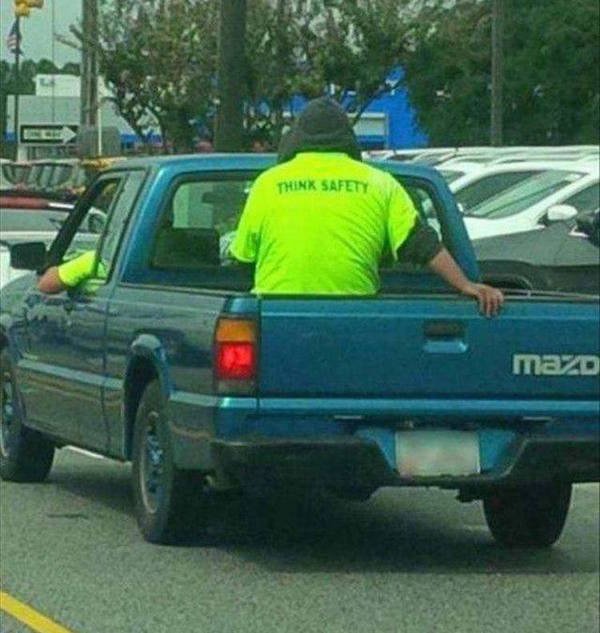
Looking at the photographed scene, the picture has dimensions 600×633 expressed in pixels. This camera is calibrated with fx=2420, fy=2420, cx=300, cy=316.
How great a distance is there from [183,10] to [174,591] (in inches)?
1306

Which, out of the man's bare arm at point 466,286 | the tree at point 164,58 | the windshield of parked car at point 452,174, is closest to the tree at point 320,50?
the tree at point 164,58

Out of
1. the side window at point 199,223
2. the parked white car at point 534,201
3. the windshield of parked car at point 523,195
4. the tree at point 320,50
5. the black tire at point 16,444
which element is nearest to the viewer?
the side window at point 199,223

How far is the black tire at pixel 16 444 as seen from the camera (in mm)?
12656

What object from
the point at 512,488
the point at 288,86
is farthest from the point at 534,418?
the point at 288,86

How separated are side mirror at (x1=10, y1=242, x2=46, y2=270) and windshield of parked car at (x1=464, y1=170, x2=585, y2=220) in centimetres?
1120

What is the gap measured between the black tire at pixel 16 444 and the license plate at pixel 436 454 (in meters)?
3.36

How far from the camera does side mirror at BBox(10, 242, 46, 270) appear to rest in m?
12.2

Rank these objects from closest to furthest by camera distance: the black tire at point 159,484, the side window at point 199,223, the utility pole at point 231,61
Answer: the black tire at point 159,484, the side window at point 199,223, the utility pole at point 231,61

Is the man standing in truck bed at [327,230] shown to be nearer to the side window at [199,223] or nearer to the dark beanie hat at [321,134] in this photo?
the dark beanie hat at [321,134]

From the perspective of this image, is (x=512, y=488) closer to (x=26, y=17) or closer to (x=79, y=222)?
(x=79, y=222)

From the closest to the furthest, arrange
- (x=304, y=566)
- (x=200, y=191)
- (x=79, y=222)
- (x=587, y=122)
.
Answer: (x=304, y=566) < (x=200, y=191) < (x=79, y=222) < (x=587, y=122)

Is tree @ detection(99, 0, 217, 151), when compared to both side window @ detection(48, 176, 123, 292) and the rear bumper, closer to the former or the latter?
side window @ detection(48, 176, 123, 292)

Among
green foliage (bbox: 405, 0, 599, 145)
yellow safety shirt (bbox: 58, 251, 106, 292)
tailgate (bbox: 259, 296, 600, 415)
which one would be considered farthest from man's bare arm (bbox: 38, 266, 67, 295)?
green foliage (bbox: 405, 0, 599, 145)

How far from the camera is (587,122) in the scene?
53688mm
